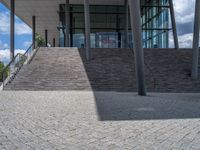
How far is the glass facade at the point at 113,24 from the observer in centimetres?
3812

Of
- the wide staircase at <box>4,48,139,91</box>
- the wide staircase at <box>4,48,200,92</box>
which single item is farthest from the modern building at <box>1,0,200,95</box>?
the wide staircase at <box>4,48,139,91</box>

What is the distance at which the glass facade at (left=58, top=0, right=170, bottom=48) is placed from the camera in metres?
38.1

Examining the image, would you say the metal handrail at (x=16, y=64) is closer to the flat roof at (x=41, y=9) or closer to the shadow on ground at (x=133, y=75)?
the shadow on ground at (x=133, y=75)

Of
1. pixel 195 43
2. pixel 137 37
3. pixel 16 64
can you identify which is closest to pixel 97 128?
pixel 137 37

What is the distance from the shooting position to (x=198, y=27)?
21422mm

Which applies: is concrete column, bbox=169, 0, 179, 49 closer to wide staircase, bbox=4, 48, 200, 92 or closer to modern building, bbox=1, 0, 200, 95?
modern building, bbox=1, 0, 200, 95

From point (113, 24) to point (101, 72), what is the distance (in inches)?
765

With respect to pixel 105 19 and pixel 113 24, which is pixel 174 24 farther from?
pixel 105 19

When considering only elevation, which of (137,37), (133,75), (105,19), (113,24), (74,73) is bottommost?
(133,75)

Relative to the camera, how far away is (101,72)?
22125 millimetres

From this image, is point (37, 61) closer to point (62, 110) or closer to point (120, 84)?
point (120, 84)

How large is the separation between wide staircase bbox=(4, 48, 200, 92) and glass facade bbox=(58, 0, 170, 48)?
34.6 feet

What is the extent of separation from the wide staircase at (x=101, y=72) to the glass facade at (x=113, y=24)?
1054 centimetres

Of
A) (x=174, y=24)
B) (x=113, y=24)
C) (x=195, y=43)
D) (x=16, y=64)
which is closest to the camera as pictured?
(x=195, y=43)
